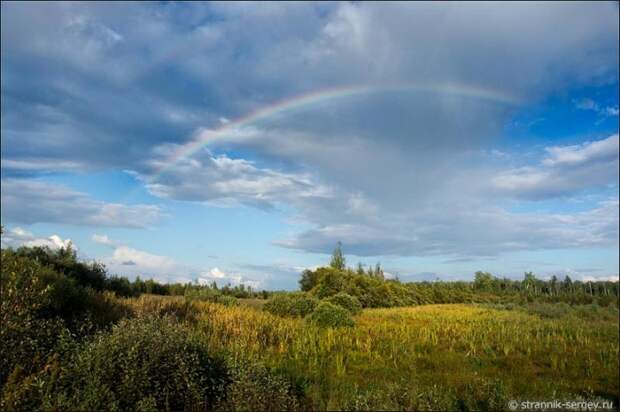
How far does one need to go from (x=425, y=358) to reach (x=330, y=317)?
286 inches

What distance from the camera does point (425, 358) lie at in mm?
15312

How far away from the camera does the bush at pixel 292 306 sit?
26625mm

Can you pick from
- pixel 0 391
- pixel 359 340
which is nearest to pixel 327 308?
pixel 359 340

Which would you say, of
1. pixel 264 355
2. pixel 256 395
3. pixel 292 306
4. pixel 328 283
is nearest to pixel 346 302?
pixel 292 306

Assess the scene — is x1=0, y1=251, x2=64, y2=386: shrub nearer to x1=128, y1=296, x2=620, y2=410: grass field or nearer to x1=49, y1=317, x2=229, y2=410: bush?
x1=49, y1=317, x2=229, y2=410: bush

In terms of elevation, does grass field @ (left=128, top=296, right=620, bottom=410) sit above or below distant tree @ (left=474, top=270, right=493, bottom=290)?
below

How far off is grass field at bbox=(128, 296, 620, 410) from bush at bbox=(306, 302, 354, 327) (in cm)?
85

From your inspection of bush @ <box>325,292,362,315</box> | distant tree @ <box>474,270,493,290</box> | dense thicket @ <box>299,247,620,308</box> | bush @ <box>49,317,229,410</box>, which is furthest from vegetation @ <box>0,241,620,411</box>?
distant tree @ <box>474,270,493,290</box>

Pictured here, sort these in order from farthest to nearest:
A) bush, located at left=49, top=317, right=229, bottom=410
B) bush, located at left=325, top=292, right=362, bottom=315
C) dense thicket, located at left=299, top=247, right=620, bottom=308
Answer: dense thicket, located at left=299, top=247, right=620, bottom=308 → bush, located at left=325, top=292, right=362, bottom=315 → bush, located at left=49, top=317, right=229, bottom=410

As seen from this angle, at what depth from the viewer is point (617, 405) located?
34.0 feet

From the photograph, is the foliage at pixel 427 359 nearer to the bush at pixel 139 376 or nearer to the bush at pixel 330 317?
the bush at pixel 330 317

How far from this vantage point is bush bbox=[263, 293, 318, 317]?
26.6 m

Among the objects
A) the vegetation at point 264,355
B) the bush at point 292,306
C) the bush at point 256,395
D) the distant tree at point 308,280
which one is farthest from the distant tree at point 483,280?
the bush at point 256,395

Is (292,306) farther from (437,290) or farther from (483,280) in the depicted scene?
(483,280)
